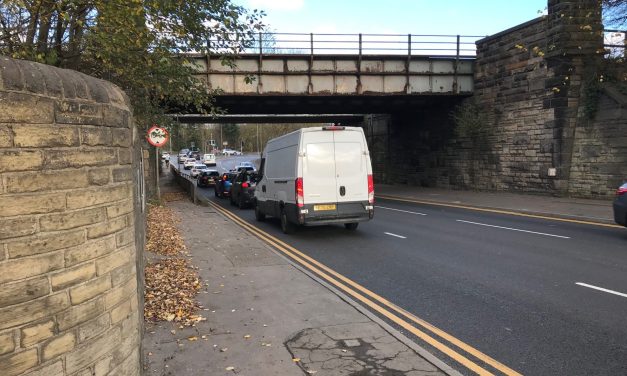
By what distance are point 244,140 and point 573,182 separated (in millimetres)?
107849

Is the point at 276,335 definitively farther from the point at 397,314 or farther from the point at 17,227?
the point at 17,227

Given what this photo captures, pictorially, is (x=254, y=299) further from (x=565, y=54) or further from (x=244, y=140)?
(x=244, y=140)

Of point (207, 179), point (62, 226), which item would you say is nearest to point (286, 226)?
point (62, 226)

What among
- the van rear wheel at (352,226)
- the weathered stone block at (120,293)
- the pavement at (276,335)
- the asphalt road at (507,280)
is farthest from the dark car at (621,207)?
the weathered stone block at (120,293)

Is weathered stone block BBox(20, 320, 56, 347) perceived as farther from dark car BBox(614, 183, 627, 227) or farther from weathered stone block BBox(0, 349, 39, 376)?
dark car BBox(614, 183, 627, 227)

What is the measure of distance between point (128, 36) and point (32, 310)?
567cm

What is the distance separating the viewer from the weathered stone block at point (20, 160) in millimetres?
2434

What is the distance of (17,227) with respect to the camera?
8.15 feet

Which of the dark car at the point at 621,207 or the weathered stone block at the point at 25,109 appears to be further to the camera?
the dark car at the point at 621,207

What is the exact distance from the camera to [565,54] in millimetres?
18750

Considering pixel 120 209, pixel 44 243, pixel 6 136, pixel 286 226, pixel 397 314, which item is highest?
pixel 6 136

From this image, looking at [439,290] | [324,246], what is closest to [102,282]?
[439,290]

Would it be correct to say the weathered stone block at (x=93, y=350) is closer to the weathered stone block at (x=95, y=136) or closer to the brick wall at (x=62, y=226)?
the brick wall at (x=62, y=226)

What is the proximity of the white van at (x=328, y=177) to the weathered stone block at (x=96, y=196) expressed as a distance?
802 centimetres
